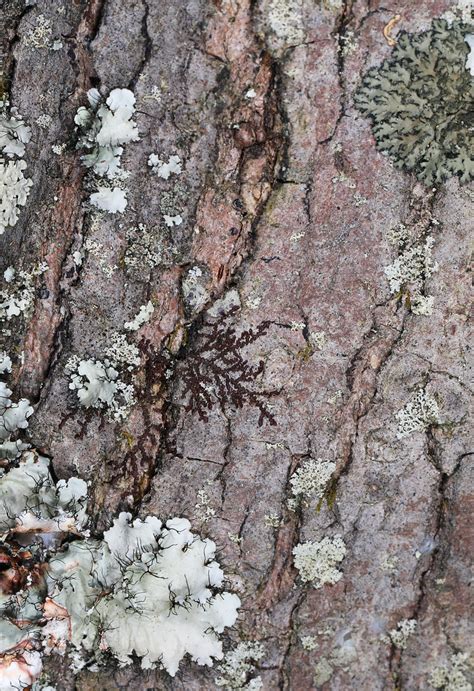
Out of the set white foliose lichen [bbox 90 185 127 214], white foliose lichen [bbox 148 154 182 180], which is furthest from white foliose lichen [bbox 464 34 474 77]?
white foliose lichen [bbox 90 185 127 214]

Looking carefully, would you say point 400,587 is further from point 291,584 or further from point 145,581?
point 145,581

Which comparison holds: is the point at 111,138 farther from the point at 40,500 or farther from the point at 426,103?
the point at 40,500

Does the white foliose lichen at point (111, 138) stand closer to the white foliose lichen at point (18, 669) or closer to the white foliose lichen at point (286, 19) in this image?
the white foliose lichen at point (286, 19)

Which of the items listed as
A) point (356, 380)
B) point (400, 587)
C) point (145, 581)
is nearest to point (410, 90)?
point (356, 380)

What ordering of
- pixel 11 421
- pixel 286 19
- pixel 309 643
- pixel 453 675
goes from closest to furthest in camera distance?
1. pixel 453 675
2. pixel 309 643
3. pixel 286 19
4. pixel 11 421

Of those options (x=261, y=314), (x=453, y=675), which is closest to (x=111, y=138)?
(x=261, y=314)

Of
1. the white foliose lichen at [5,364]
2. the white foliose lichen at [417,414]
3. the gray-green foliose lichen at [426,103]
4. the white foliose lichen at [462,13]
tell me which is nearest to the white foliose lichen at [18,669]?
the white foliose lichen at [5,364]

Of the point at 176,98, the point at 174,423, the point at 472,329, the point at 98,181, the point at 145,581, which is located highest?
the point at 176,98
